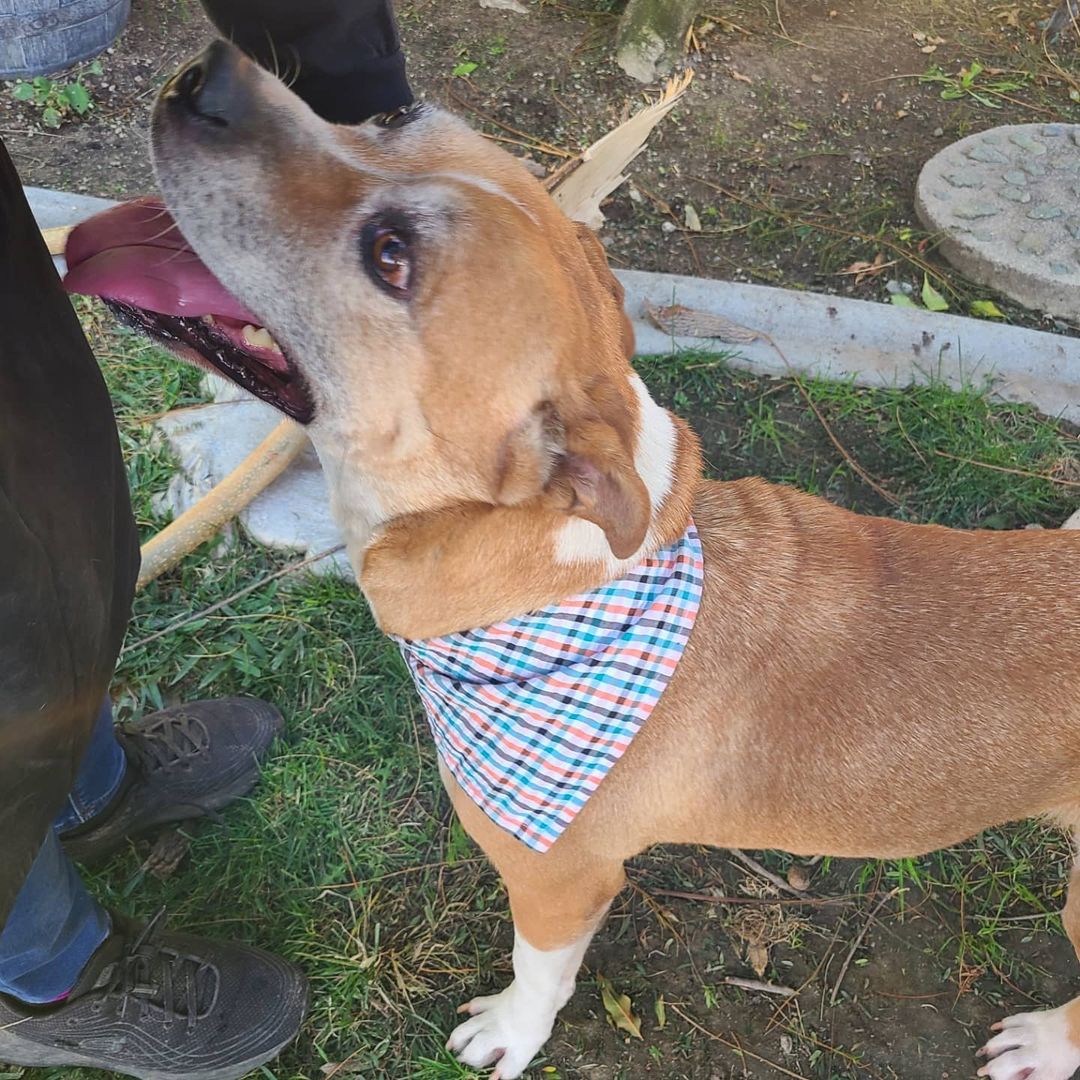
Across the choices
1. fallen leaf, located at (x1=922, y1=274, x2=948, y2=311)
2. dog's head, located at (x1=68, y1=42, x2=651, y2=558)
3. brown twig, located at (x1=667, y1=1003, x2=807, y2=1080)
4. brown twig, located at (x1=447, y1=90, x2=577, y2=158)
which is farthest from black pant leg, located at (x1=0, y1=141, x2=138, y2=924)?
fallen leaf, located at (x1=922, y1=274, x2=948, y2=311)

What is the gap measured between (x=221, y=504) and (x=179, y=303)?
5.25ft

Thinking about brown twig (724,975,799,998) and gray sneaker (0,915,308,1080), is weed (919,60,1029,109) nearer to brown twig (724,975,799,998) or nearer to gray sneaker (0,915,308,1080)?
brown twig (724,975,799,998)

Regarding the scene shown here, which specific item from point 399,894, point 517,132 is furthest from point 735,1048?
point 517,132

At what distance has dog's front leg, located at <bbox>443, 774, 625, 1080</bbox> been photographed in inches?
93.5

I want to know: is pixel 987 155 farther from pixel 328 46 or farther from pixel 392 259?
pixel 392 259

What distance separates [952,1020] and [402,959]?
1.77 m

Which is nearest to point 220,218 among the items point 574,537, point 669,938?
point 574,537

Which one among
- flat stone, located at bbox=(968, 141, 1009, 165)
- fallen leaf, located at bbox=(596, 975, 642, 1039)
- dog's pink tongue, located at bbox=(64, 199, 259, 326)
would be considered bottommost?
fallen leaf, located at bbox=(596, 975, 642, 1039)

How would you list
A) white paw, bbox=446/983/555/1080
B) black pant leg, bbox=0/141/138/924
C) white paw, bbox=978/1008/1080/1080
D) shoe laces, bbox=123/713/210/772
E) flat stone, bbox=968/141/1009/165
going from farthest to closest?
flat stone, bbox=968/141/1009/165 → shoe laces, bbox=123/713/210/772 → white paw, bbox=978/1008/1080/1080 → white paw, bbox=446/983/555/1080 → black pant leg, bbox=0/141/138/924

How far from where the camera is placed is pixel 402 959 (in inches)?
120

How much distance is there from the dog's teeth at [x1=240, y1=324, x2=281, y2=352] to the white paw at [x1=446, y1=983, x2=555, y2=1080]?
1.90 metres

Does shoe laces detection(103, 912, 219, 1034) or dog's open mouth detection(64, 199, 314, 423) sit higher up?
dog's open mouth detection(64, 199, 314, 423)

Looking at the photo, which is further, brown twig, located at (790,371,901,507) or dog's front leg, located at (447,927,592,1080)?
brown twig, located at (790,371,901,507)

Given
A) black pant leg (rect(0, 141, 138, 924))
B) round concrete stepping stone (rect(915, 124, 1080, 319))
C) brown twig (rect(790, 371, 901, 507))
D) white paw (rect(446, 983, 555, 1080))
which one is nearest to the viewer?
black pant leg (rect(0, 141, 138, 924))
